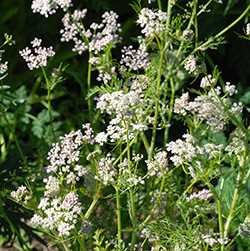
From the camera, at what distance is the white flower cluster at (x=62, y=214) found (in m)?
2.18

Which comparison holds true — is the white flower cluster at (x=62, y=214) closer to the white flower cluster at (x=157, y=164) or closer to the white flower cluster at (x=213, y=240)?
the white flower cluster at (x=157, y=164)

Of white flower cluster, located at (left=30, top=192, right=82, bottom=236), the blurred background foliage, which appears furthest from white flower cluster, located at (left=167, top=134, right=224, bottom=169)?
the blurred background foliage

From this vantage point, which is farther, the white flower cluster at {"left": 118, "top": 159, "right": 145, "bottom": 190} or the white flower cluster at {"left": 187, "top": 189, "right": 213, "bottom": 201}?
the white flower cluster at {"left": 187, "top": 189, "right": 213, "bottom": 201}

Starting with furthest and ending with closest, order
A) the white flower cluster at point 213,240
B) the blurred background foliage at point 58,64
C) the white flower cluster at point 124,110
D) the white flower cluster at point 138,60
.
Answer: the blurred background foliage at point 58,64 → the white flower cluster at point 138,60 → the white flower cluster at point 213,240 → the white flower cluster at point 124,110

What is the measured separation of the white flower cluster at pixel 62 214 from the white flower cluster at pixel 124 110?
0.18 metres

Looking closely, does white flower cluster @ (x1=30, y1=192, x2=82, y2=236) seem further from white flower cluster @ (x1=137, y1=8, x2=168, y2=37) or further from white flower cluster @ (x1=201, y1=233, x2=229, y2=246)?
white flower cluster @ (x1=137, y1=8, x2=168, y2=37)

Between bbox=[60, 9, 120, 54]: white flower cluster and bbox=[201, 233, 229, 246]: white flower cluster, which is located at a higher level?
bbox=[60, 9, 120, 54]: white flower cluster

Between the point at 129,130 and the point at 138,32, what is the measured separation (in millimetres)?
2032

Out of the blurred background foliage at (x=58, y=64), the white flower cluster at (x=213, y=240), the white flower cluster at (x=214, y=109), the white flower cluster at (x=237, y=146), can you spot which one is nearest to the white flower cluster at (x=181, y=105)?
the white flower cluster at (x=214, y=109)

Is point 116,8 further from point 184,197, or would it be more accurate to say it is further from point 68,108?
point 184,197

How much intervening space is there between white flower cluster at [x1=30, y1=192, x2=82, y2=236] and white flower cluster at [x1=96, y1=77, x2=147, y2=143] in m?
0.18

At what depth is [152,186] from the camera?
108 inches

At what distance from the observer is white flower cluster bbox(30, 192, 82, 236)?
2.18m

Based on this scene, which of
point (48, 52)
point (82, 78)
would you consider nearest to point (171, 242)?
point (48, 52)
